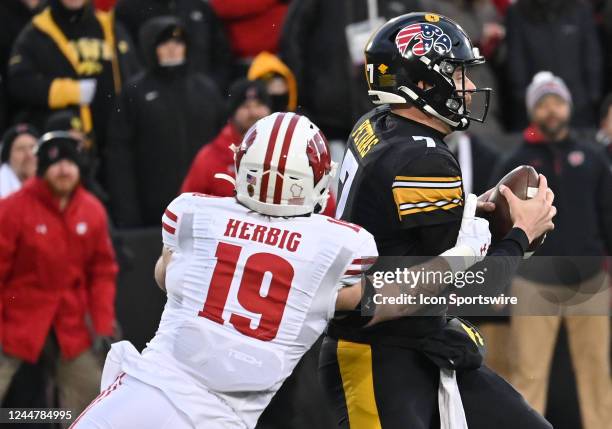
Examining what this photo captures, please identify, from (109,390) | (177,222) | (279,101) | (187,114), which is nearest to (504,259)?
(177,222)

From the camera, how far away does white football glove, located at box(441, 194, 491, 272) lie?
15.9 feet

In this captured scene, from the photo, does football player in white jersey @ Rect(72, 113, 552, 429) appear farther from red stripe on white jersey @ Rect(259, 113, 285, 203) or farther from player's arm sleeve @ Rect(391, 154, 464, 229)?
player's arm sleeve @ Rect(391, 154, 464, 229)

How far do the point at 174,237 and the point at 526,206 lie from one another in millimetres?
1300

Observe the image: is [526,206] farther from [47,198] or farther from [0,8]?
[0,8]

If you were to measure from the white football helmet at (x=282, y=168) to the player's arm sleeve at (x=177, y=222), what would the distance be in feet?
0.61

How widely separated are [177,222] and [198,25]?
192 inches

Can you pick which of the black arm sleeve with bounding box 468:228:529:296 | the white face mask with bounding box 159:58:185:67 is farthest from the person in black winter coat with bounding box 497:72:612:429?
the black arm sleeve with bounding box 468:228:529:296

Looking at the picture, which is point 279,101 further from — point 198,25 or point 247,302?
point 247,302

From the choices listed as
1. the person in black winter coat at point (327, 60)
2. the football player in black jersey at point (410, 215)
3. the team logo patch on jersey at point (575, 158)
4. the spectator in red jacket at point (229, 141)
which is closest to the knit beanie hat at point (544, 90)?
the team logo patch on jersey at point (575, 158)

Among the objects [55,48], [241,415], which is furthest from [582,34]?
[241,415]

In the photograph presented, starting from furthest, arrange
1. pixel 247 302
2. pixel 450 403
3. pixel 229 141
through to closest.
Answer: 1. pixel 229 141
2. pixel 450 403
3. pixel 247 302

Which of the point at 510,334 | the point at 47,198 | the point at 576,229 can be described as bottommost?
the point at 510,334

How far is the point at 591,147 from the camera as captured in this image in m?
8.46

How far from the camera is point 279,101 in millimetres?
8867
